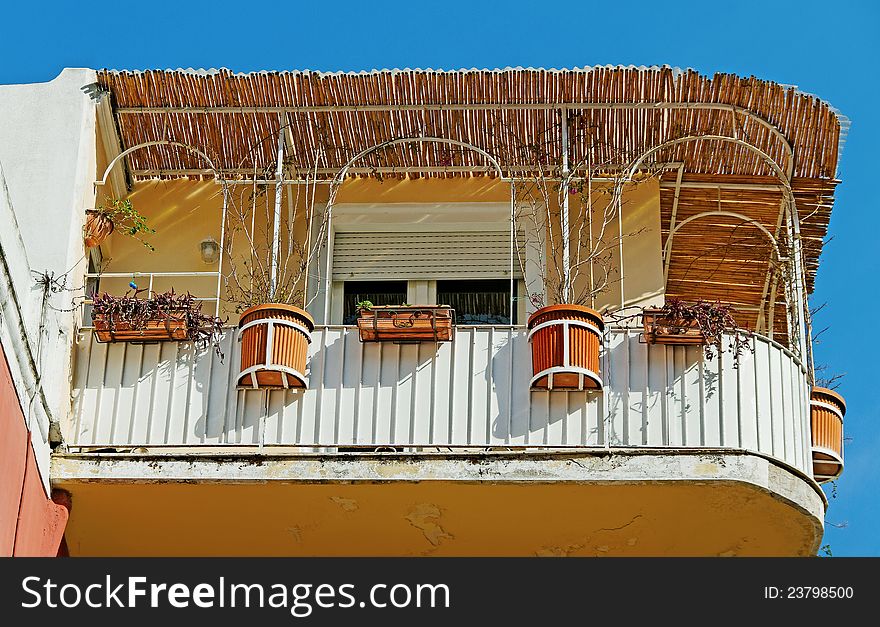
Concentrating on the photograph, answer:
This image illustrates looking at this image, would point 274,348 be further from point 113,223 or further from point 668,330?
point 668,330

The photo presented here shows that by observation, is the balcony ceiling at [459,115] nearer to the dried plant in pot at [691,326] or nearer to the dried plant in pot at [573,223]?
the dried plant in pot at [573,223]

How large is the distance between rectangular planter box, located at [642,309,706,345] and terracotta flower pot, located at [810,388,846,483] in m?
1.22

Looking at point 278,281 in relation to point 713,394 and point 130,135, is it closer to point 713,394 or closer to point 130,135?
point 130,135

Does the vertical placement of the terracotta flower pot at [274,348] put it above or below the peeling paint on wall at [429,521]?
above

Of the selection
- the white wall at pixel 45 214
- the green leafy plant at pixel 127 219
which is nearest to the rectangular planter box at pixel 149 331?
the white wall at pixel 45 214

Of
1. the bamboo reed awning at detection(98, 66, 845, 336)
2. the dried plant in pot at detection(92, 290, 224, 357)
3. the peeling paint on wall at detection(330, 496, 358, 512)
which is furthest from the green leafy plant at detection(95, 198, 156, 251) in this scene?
the peeling paint on wall at detection(330, 496, 358, 512)

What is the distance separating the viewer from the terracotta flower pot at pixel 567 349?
39.9 feet

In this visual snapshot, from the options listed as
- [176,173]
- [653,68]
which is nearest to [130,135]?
[176,173]

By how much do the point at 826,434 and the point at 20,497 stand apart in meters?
5.42

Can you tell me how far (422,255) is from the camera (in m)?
14.8

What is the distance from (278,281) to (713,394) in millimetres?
3686

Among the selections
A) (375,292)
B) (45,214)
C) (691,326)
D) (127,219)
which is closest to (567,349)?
(691,326)

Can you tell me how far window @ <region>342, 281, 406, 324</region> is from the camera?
14680mm

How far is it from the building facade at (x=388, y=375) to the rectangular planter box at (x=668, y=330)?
23 millimetres
